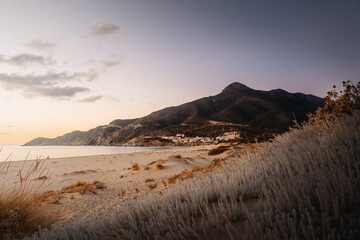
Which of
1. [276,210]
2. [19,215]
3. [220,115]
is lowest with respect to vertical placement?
[19,215]

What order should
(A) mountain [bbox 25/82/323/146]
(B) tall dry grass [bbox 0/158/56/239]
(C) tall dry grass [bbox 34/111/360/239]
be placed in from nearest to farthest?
(C) tall dry grass [bbox 34/111/360/239]
(B) tall dry grass [bbox 0/158/56/239]
(A) mountain [bbox 25/82/323/146]

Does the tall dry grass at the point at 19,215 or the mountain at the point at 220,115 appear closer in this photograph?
the tall dry grass at the point at 19,215

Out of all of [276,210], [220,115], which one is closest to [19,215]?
[276,210]

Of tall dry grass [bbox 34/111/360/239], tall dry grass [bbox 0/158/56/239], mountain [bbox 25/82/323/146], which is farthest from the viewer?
mountain [bbox 25/82/323/146]

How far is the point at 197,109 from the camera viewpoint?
118m

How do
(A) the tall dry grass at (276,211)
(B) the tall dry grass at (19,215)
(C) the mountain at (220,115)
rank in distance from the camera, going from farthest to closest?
(C) the mountain at (220,115) → (B) the tall dry grass at (19,215) → (A) the tall dry grass at (276,211)

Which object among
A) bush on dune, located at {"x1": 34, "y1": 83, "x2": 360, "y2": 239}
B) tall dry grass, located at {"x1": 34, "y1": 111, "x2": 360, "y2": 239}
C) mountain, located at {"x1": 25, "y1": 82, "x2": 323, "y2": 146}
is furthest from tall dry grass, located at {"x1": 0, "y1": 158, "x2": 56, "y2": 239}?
mountain, located at {"x1": 25, "y1": 82, "x2": 323, "y2": 146}

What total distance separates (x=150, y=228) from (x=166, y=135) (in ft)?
273

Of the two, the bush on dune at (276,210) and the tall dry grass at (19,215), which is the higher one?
the bush on dune at (276,210)

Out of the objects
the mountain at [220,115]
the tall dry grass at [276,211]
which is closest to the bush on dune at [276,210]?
the tall dry grass at [276,211]

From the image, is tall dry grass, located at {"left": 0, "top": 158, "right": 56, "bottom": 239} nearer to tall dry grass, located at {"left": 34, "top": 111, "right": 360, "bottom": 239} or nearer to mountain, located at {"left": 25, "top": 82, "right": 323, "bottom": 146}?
tall dry grass, located at {"left": 34, "top": 111, "right": 360, "bottom": 239}

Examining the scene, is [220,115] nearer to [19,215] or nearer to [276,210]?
[19,215]

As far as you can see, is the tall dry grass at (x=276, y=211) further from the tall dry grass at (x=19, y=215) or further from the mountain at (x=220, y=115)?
the mountain at (x=220, y=115)

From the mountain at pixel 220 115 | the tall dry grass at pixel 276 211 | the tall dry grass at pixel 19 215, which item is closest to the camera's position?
the tall dry grass at pixel 276 211
